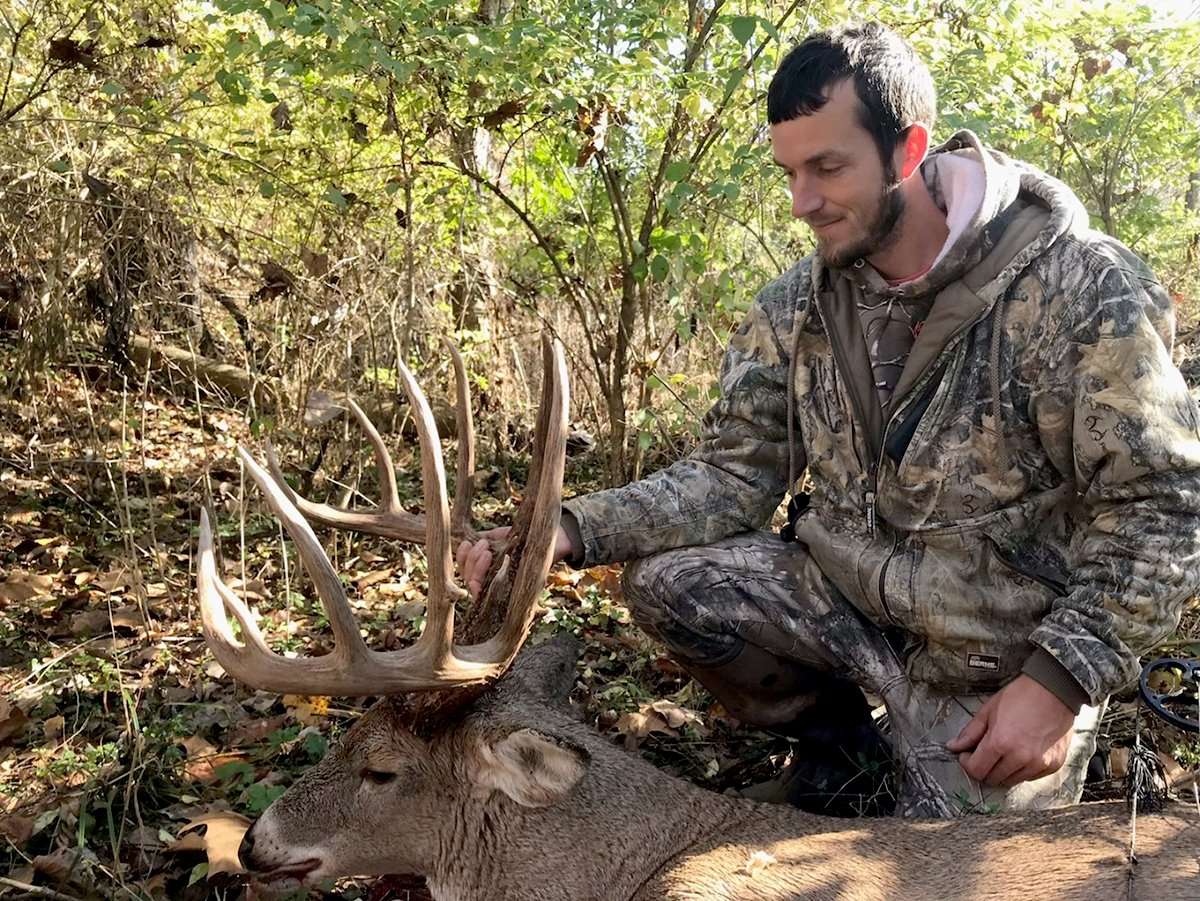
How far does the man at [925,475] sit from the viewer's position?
3139mm


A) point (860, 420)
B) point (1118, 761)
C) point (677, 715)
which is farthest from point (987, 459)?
point (677, 715)

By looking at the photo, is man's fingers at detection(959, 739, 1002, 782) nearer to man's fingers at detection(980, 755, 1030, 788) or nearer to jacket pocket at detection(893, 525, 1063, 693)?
man's fingers at detection(980, 755, 1030, 788)

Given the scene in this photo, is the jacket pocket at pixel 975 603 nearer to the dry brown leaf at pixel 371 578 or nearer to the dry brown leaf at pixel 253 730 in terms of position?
the dry brown leaf at pixel 253 730

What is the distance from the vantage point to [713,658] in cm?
399

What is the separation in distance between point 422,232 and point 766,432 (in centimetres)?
324

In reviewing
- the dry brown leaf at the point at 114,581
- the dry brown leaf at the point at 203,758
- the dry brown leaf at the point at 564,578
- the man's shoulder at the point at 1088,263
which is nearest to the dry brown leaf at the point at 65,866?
the dry brown leaf at the point at 203,758

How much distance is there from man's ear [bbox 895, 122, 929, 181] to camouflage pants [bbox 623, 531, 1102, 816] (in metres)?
1.47

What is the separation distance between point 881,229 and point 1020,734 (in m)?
1.63

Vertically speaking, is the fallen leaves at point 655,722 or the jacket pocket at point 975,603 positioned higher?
the jacket pocket at point 975,603

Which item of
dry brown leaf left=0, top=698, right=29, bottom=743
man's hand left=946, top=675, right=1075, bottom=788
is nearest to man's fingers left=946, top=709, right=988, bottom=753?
man's hand left=946, top=675, right=1075, bottom=788

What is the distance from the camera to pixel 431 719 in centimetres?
331

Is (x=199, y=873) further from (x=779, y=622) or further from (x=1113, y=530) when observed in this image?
(x=1113, y=530)

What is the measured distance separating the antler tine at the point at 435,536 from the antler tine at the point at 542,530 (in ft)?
0.76

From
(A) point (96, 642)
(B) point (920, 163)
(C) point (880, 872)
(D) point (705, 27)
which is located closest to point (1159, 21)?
(D) point (705, 27)
